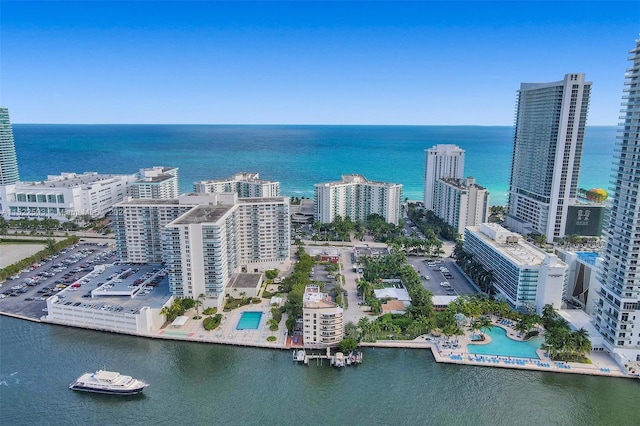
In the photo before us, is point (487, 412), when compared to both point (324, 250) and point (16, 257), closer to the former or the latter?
point (324, 250)

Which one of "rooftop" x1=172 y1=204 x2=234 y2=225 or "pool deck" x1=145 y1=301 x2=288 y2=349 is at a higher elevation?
"rooftop" x1=172 y1=204 x2=234 y2=225

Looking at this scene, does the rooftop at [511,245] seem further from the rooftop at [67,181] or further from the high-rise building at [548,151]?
the rooftop at [67,181]

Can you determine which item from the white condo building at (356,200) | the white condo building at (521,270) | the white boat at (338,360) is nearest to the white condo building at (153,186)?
the white condo building at (356,200)

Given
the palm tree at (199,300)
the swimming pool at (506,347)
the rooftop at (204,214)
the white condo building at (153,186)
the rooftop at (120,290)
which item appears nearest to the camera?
the swimming pool at (506,347)

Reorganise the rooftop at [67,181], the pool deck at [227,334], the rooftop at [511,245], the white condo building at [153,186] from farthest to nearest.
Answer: the rooftop at [67,181]
the white condo building at [153,186]
the rooftop at [511,245]
the pool deck at [227,334]

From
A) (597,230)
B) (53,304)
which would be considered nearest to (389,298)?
(53,304)

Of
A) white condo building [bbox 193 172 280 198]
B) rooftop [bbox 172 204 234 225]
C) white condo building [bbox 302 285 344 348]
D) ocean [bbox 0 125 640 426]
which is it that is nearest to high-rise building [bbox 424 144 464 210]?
white condo building [bbox 193 172 280 198]

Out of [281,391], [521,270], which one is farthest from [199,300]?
[521,270]

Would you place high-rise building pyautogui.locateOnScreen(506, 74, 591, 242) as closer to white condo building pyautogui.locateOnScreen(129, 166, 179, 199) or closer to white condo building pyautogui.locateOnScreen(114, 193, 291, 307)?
white condo building pyautogui.locateOnScreen(114, 193, 291, 307)
